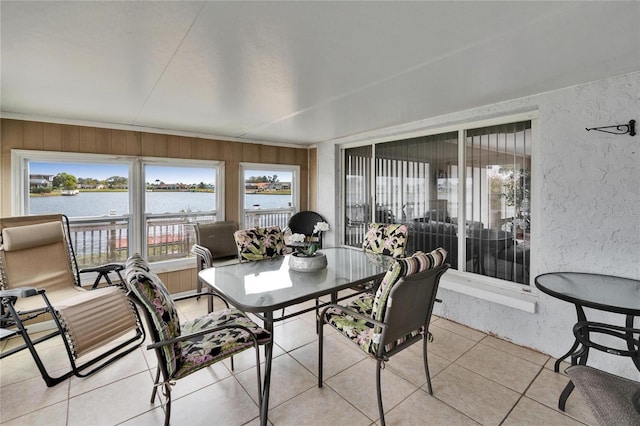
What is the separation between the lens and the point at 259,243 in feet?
10.5

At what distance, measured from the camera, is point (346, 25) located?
1.48 metres

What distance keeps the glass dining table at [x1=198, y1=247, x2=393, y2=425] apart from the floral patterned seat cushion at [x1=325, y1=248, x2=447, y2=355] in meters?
0.24

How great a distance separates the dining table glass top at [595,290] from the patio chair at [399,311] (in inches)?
32.5

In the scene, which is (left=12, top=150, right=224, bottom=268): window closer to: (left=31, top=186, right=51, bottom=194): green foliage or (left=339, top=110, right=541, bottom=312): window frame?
(left=31, top=186, right=51, bottom=194): green foliage

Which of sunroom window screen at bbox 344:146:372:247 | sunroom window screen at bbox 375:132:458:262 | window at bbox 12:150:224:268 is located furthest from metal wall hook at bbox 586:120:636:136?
window at bbox 12:150:224:268

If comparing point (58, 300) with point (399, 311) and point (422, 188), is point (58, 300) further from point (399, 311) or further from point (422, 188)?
point (422, 188)

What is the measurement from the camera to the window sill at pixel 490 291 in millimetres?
2656

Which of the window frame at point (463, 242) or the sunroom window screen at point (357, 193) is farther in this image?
the sunroom window screen at point (357, 193)

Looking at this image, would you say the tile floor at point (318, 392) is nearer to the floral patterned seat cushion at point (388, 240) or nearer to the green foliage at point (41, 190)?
the floral patterned seat cushion at point (388, 240)

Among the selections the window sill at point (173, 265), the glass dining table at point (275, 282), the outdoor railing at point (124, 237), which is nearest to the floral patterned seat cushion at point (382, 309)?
the glass dining table at point (275, 282)

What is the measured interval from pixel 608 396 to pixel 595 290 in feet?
3.71

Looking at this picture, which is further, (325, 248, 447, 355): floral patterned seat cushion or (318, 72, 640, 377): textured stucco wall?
(318, 72, 640, 377): textured stucco wall

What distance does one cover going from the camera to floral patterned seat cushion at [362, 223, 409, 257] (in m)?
3.17

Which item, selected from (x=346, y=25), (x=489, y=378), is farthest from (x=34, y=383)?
(x=489, y=378)
